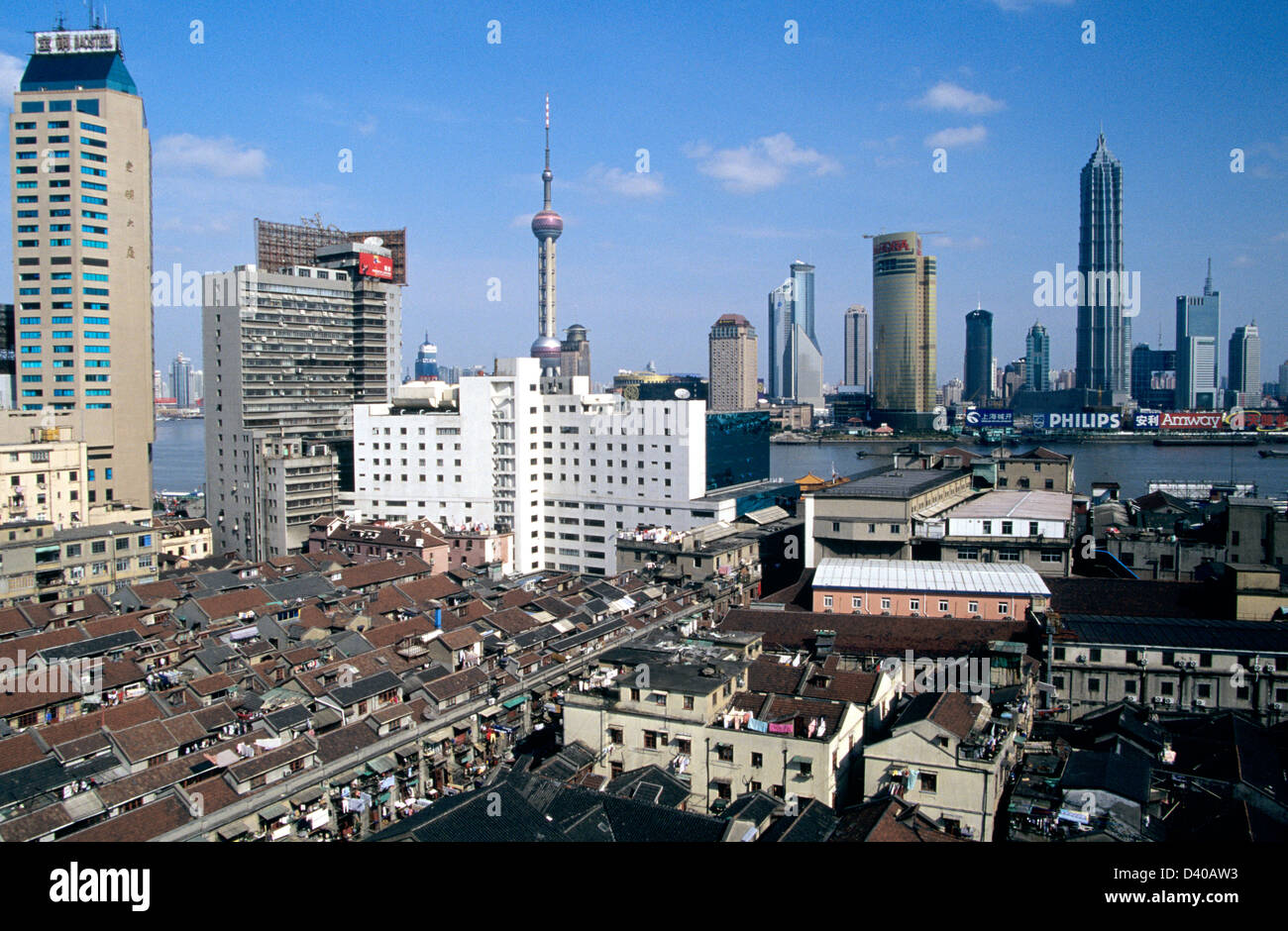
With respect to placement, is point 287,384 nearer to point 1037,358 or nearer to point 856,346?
point 1037,358

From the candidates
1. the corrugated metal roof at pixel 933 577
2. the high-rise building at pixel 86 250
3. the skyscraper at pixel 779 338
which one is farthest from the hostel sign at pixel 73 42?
the skyscraper at pixel 779 338

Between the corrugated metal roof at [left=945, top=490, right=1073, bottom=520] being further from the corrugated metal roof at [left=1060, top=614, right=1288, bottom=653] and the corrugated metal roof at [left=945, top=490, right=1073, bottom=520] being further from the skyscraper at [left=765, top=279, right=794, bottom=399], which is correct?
the skyscraper at [left=765, top=279, right=794, bottom=399]

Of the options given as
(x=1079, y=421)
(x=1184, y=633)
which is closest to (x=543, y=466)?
(x=1184, y=633)

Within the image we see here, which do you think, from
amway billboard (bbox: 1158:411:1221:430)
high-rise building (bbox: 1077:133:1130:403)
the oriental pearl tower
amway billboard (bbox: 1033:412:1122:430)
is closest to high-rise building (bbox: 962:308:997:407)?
high-rise building (bbox: 1077:133:1130:403)

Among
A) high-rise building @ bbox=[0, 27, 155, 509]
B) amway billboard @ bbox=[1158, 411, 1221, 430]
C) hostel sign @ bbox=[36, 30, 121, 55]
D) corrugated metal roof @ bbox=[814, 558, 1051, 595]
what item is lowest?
corrugated metal roof @ bbox=[814, 558, 1051, 595]

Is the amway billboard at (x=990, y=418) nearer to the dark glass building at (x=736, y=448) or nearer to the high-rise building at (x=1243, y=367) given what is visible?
the high-rise building at (x=1243, y=367)
